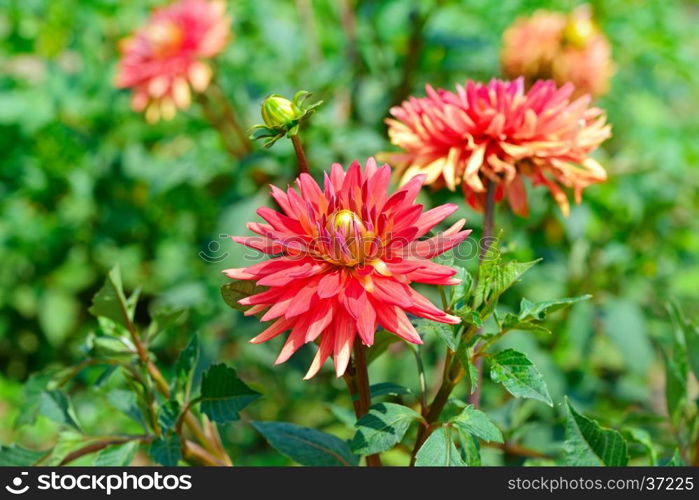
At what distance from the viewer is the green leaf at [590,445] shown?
0.70 meters

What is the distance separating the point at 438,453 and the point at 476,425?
1.7 inches

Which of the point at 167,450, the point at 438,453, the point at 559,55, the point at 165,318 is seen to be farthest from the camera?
the point at 559,55

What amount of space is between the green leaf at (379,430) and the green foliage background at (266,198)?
554 mm

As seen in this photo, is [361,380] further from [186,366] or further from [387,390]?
[186,366]

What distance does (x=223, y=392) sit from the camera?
2.51 ft

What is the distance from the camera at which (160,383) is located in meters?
0.83

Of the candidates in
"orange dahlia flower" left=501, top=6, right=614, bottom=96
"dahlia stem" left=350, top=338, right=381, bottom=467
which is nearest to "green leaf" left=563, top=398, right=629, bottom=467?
"dahlia stem" left=350, top=338, right=381, bottom=467

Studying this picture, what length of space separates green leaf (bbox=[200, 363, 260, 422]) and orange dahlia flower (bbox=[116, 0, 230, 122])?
888mm

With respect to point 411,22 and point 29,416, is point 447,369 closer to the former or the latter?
point 29,416

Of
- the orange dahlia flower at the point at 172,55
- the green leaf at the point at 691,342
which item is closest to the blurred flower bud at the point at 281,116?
the green leaf at the point at 691,342

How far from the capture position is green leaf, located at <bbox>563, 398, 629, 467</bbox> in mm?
697

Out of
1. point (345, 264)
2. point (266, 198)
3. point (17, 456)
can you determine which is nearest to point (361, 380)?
point (345, 264)

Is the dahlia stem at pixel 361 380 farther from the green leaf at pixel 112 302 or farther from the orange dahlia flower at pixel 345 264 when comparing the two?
the green leaf at pixel 112 302
